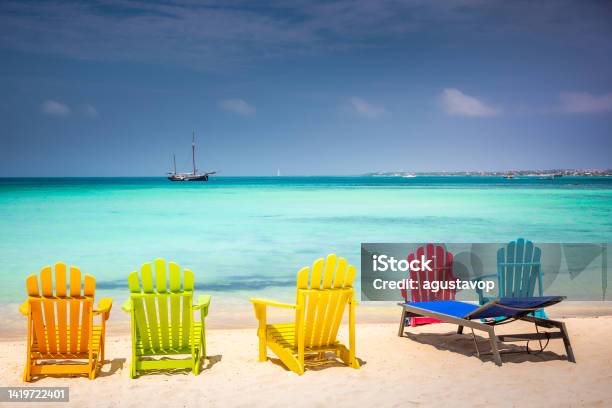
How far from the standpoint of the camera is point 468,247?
875cm

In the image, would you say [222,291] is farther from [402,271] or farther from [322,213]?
[322,213]

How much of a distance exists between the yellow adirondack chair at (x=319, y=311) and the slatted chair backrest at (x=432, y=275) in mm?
1649

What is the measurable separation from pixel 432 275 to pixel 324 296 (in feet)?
7.12

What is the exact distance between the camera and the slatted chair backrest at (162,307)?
4.46 metres

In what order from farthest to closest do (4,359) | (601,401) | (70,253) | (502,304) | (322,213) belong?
1. (322,213)
2. (70,253)
3. (4,359)
4. (502,304)
5. (601,401)

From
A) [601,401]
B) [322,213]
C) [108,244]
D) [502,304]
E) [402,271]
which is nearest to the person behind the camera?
[601,401]

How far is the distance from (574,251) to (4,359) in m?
7.56

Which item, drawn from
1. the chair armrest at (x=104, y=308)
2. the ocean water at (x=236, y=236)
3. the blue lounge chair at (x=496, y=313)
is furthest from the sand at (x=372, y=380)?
the ocean water at (x=236, y=236)

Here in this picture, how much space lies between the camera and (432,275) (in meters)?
6.45

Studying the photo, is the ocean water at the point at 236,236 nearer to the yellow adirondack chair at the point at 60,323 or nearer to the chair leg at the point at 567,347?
the yellow adirondack chair at the point at 60,323

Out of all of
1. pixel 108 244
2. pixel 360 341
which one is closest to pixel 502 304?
pixel 360 341

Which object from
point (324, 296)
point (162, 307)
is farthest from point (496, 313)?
point (162, 307)

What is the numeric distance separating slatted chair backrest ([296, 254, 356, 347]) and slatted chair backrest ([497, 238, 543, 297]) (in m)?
2.19

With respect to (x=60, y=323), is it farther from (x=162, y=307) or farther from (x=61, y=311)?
(x=162, y=307)
